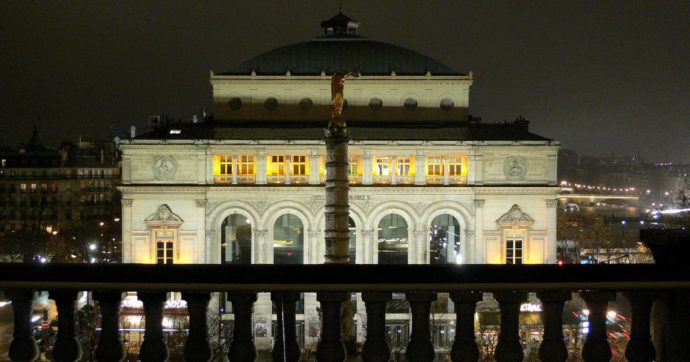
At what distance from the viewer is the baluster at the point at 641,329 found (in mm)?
7176

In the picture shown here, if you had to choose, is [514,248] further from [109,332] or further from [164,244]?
[109,332]

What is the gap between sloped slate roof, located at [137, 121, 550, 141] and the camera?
55750mm

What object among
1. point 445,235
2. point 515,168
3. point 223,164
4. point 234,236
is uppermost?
point 223,164

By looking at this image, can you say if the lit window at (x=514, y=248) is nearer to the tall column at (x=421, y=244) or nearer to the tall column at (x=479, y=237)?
the tall column at (x=479, y=237)

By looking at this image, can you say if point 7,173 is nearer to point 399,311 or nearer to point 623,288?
point 399,311

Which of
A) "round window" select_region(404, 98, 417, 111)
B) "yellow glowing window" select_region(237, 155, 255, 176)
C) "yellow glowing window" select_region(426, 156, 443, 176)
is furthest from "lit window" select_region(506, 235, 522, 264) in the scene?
"yellow glowing window" select_region(237, 155, 255, 176)

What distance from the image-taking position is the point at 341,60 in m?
66.2

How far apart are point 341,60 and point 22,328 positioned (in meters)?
60.3

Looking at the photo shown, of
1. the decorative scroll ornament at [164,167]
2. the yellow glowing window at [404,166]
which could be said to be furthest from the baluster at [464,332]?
the decorative scroll ornament at [164,167]

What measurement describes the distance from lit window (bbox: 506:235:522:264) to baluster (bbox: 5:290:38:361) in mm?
49741

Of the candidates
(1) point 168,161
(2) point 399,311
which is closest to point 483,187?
(2) point 399,311

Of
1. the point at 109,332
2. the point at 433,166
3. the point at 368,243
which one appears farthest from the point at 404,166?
the point at 109,332

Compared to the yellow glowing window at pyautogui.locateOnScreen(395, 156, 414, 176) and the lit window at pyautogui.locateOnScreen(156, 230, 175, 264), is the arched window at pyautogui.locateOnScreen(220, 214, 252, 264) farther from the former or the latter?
the yellow glowing window at pyautogui.locateOnScreen(395, 156, 414, 176)

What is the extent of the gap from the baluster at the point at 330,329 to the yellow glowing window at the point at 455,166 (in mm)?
48634
